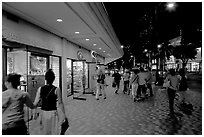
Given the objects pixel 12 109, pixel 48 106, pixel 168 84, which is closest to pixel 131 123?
pixel 168 84

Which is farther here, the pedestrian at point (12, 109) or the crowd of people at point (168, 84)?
the crowd of people at point (168, 84)

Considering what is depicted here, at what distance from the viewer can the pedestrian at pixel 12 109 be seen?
2.25m

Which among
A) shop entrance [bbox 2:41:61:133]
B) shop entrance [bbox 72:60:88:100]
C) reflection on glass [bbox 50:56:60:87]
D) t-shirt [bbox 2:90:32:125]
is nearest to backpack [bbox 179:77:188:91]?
shop entrance [bbox 2:41:61:133]

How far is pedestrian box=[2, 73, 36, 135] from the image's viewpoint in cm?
225

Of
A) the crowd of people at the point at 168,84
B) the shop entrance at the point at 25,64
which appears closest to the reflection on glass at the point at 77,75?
the crowd of people at the point at 168,84

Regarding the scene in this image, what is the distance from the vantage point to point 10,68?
17.7 feet

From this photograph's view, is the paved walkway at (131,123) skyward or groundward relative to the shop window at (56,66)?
groundward

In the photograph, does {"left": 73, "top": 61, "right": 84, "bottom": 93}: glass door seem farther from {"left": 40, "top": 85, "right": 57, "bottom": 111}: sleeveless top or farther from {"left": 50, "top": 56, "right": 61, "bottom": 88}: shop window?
{"left": 40, "top": 85, "right": 57, "bottom": 111}: sleeveless top

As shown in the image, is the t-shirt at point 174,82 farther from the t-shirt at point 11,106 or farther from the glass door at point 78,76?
the glass door at point 78,76

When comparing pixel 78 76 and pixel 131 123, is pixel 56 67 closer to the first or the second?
pixel 78 76

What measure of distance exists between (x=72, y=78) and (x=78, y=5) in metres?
6.76

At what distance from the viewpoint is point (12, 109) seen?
7.47ft

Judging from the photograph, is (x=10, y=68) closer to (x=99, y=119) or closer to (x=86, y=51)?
(x=99, y=119)

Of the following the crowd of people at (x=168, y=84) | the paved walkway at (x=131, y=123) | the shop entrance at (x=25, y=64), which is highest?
the shop entrance at (x=25, y=64)
